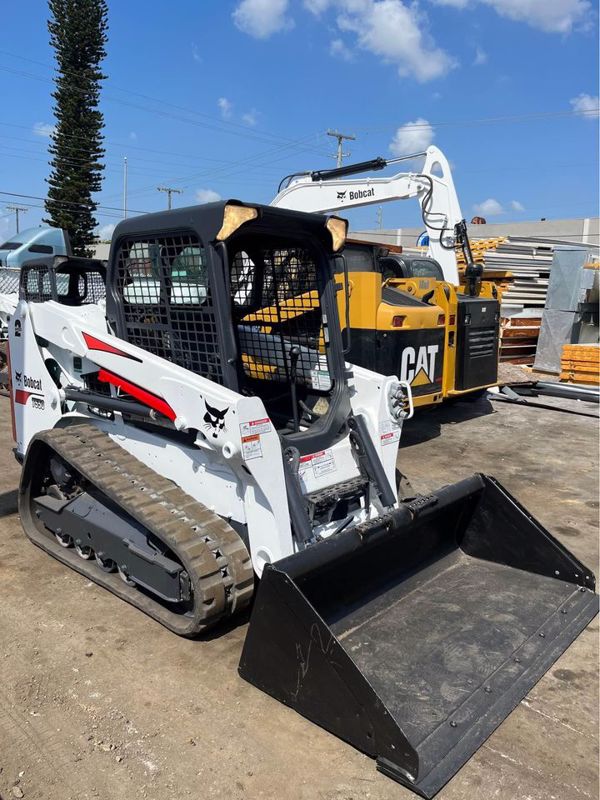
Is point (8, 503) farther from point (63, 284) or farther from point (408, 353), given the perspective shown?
point (408, 353)

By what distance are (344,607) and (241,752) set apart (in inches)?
35.8

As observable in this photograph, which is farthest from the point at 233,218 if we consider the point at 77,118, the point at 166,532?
the point at 77,118

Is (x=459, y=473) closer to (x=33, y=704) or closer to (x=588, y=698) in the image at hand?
(x=588, y=698)

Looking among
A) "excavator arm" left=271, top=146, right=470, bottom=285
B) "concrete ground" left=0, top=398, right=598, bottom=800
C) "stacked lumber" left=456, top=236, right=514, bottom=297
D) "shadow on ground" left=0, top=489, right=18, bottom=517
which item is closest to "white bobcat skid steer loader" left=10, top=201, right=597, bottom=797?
"concrete ground" left=0, top=398, right=598, bottom=800

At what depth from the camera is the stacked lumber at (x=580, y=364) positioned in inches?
450

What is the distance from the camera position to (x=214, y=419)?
3176 mm

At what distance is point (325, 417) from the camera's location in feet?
12.8

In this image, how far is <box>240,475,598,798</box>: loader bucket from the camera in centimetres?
254

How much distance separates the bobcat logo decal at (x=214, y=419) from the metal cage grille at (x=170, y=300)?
31 cm

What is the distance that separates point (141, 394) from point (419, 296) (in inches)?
200

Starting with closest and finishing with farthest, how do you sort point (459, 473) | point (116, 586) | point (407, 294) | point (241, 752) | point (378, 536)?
point (241, 752) < point (378, 536) < point (116, 586) < point (459, 473) < point (407, 294)

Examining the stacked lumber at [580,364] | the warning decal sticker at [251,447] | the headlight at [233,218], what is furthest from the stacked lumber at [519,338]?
the warning decal sticker at [251,447]

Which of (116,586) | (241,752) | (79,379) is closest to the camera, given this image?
(241,752)

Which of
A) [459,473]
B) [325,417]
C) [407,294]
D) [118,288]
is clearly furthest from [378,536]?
[407,294]
